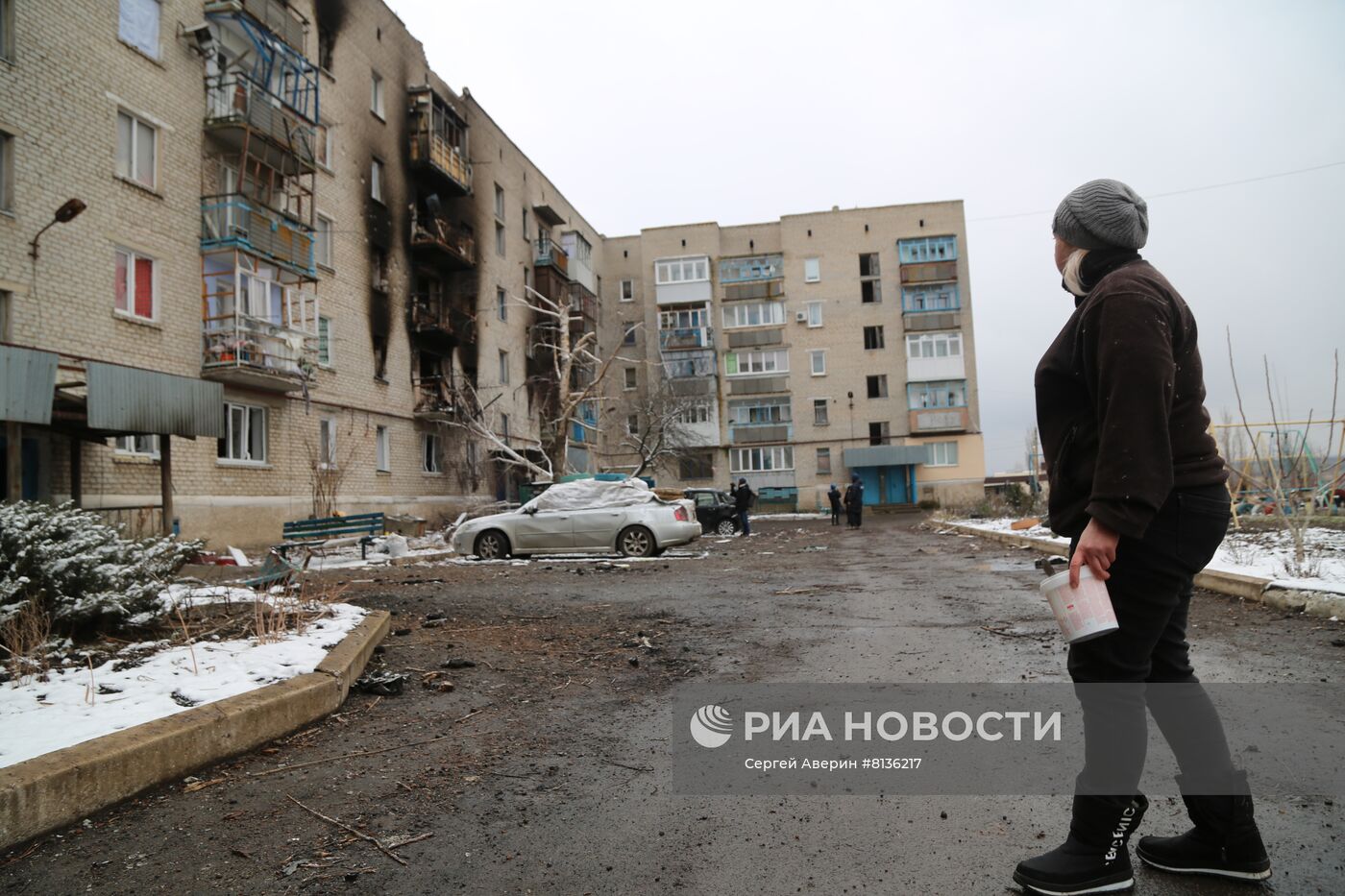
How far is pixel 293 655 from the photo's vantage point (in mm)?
4879

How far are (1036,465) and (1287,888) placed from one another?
41.6 metres

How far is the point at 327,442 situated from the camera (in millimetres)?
22906

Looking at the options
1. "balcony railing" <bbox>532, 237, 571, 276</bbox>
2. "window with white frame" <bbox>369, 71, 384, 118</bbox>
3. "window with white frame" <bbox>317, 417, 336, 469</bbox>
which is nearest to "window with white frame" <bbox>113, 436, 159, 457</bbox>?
"window with white frame" <bbox>317, 417, 336, 469</bbox>

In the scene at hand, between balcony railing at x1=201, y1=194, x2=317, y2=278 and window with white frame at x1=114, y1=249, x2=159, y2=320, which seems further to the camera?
balcony railing at x1=201, y1=194, x2=317, y2=278

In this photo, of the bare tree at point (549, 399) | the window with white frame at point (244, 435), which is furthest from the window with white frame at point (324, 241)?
Answer: the bare tree at point (549, 399)

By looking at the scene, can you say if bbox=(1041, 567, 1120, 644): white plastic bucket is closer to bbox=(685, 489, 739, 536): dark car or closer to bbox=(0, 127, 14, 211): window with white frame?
bbox=(0, 127, 14, 211): window with white frame

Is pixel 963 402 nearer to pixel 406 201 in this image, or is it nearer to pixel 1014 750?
pixel 406 201

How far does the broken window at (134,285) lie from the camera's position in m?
16.5

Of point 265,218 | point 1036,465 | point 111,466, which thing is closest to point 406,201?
point 265,218

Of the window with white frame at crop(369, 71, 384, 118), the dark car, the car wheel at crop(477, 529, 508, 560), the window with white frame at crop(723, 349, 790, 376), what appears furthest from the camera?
the window with white frame at crop(723, 349, 790, 376)

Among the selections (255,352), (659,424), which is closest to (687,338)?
(659,424)

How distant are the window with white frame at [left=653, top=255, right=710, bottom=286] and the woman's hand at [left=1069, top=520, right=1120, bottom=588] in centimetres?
5028

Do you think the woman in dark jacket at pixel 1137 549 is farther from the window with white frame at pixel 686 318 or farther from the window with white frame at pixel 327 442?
the window with white frame at pixel 686 318

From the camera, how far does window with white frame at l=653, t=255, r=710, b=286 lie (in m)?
51.4
